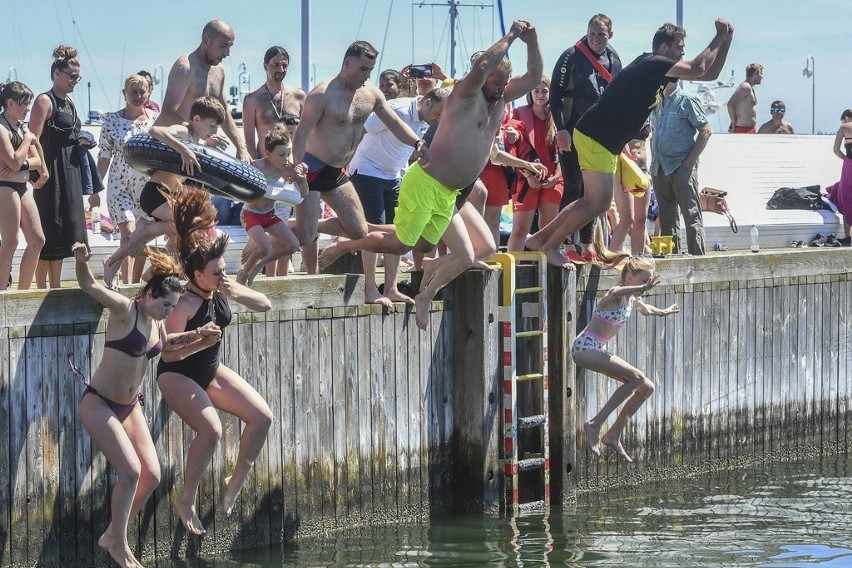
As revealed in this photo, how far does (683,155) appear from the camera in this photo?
42.9 ft

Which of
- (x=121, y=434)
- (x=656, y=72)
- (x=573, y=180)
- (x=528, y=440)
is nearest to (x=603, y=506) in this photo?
(x=528, y=440)

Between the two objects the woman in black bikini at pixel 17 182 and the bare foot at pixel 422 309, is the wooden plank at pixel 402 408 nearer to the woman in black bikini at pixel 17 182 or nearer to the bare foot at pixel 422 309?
the bare foot at pixel 422 309

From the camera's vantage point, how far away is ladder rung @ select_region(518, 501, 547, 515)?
10672 millimetres

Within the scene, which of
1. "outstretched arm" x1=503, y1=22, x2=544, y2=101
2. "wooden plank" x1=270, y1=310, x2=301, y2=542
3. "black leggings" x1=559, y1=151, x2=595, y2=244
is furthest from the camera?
"black leggings" x1=559, y1=151, x2=595, y2=244

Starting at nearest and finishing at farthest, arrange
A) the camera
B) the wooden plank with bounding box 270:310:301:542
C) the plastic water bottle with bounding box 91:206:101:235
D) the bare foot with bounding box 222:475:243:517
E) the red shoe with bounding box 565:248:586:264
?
1. the bare foot with bounding box 222:475:243:517
2. the wooden plank with bounding box 270:310:301:542
3. the red shoe with bounding box 565:248:586:264
4. the camera
5. the plastic water bottle with bounding box 91:206:101:235

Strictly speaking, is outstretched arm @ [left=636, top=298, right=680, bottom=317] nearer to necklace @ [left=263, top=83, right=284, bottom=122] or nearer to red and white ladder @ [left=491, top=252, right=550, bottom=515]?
red and white ladder @ [left=491, top=252, right=550, bottom=515]

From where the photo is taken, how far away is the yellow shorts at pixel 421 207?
9.71 m

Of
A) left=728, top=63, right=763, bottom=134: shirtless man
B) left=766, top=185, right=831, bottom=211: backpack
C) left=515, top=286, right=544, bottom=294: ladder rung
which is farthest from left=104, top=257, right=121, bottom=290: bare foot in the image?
left=728, top=63, right=763, bottom=134: shirtless man

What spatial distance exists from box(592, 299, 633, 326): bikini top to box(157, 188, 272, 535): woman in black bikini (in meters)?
3.12

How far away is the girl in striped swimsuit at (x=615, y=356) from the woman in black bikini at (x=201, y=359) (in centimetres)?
308

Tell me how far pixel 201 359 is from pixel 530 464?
133 inches

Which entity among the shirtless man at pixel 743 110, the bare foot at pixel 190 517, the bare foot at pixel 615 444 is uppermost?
the shirtless man at pixel 743 110

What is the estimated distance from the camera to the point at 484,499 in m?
10.5

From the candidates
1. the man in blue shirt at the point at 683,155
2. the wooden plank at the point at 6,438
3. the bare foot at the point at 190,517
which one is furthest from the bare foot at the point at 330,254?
the man in blue shirt at the point at 683,155
